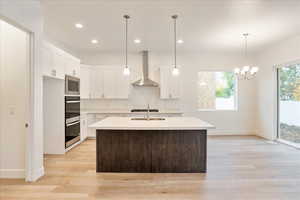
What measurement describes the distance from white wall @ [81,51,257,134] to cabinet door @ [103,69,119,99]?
42 centimetres

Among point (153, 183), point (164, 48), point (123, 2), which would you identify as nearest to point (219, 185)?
point (153, 183)

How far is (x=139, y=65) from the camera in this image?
21.4 ft

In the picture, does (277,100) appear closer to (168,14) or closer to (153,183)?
(168,14)

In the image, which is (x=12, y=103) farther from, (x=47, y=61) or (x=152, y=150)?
(x=152, y=150)

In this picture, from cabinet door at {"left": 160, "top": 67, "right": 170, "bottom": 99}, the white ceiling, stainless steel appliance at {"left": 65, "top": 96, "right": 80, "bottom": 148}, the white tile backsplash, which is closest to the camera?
the white ceiling

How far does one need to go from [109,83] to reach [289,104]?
16.4 feet

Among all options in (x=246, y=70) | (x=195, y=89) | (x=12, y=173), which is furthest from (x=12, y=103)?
(x=195, y=89)

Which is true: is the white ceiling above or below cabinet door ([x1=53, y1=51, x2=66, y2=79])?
above

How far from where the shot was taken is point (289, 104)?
5.21 meters

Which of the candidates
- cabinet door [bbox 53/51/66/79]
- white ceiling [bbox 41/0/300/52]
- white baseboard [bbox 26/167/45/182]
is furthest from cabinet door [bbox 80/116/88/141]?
white baseboard [bbox 26/167/45/182]

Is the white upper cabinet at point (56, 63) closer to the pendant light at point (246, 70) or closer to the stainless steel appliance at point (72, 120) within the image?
the stainless steel appliance at point (72, 120)

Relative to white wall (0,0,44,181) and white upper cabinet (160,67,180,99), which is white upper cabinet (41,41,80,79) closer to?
white wall (0,0,44,181)

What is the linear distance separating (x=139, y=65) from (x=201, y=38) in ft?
7.46

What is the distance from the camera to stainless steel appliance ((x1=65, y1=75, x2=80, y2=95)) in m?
4.54
